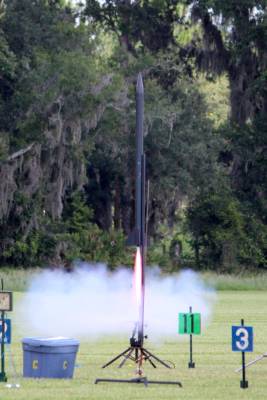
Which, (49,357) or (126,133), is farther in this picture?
(126,133)

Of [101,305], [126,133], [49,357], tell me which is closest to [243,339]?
[49,357]

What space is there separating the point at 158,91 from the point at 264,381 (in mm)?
43237

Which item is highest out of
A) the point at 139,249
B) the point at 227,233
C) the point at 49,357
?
the point at 227,233

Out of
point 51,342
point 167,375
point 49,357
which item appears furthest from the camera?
point 167,375

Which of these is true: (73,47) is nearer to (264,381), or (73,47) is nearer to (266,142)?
(266,142)

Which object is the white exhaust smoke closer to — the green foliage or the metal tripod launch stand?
the metal tripod launch stand

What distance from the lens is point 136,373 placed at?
19.6m

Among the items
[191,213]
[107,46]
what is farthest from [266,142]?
[107,46]

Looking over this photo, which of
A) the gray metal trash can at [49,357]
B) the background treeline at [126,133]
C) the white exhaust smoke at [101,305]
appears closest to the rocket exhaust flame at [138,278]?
the gray metal trash can at [49,357]

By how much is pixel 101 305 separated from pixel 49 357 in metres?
8.64

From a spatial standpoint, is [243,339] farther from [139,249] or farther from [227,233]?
[227,233]

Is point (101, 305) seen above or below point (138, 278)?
below

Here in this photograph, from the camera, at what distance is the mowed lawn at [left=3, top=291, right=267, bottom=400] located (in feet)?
55.7

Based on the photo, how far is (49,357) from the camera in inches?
731
